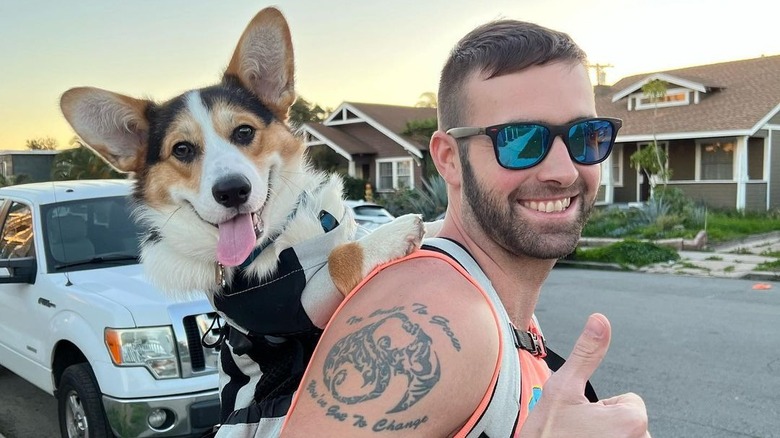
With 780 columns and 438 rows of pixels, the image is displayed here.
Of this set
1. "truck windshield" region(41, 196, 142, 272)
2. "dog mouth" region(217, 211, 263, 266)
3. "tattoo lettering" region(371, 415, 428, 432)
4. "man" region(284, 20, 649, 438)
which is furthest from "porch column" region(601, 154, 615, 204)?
"tattoo lettering" region(371, 415, 428, 432)

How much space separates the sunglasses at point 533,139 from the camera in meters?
1.63

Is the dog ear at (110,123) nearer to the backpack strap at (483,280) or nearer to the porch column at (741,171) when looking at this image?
the backpack strap at (483,280)

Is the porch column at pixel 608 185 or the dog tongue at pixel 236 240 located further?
the porch column at pixel 608 185

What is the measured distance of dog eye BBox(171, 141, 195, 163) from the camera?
2.35 meters

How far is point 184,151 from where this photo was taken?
2.36 metres

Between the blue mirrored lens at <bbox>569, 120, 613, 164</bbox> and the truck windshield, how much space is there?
425cm

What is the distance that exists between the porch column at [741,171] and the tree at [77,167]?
20299 mm

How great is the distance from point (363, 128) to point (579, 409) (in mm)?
29898

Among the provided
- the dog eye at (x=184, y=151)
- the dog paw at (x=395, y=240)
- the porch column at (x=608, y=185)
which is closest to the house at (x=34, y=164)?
the porch column at (x=608, y=185)

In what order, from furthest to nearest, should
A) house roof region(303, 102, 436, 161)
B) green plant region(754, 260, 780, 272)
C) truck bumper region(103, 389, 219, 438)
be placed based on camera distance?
house roof region(303, 102, 436, 161) → green plant region(754, 260, 780, 272) → truck bumper region(103, 389, 219, 438)

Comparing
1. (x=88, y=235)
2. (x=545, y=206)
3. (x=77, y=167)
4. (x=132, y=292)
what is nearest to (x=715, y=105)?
(x=77, y=167)

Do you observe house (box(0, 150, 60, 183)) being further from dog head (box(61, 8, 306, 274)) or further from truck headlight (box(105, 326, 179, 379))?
dog head (box(61, 8, 306, 274))

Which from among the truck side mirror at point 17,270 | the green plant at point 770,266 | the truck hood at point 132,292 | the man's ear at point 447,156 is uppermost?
the man's ear at point 447,156

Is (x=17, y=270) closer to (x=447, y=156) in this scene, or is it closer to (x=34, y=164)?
(x=447, y=156)
